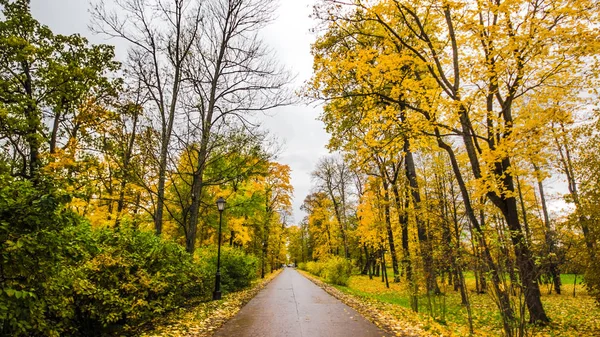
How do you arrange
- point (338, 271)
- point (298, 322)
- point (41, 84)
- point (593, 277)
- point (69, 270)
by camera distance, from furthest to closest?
point (338, 271) → point (41, 84) → point (298, 322) → point (593, 277) → point (69, 270)

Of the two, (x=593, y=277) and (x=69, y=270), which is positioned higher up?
(x=69, y=270)

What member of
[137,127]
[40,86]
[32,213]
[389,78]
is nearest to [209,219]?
[137,127]

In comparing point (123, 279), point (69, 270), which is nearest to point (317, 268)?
point (123, 279)

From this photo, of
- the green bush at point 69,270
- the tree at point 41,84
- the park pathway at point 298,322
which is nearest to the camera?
the green bush at point 69,270

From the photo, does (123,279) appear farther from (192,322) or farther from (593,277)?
(593,277)

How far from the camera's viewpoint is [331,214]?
113 ft

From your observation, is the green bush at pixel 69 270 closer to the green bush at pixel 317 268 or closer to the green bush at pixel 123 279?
the green bush at pixel 123 279

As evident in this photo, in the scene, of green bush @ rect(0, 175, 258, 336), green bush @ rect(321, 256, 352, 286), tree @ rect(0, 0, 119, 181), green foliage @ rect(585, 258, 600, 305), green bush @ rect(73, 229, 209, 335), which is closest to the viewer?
green bush @ rect(0, 175, 258, 336)

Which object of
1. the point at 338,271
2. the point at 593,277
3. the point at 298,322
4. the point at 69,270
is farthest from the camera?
the point at 338,271

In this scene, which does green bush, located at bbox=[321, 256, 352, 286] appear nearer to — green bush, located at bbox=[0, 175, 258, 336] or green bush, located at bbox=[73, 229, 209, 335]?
green bush, located at bbox=[0, 175, 258, 336]

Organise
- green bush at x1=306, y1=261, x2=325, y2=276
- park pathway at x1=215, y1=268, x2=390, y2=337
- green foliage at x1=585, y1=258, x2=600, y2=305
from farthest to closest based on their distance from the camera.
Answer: green bush at x1=306, y1=261, x2=325, y2=276, green foliage at x1=585, y1=258, x2=600, y2=305, park pathway at x1=215, y1=268, x2=390, y2=337

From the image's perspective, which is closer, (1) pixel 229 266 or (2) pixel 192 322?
(2) pixel 192 322

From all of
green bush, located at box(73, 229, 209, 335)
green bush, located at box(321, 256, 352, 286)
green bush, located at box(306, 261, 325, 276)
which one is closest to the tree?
green bush, located at box(73, 229, 209, 335)

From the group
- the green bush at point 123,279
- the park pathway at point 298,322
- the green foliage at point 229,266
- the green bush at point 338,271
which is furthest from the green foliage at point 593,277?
the green bush at point 338,271
